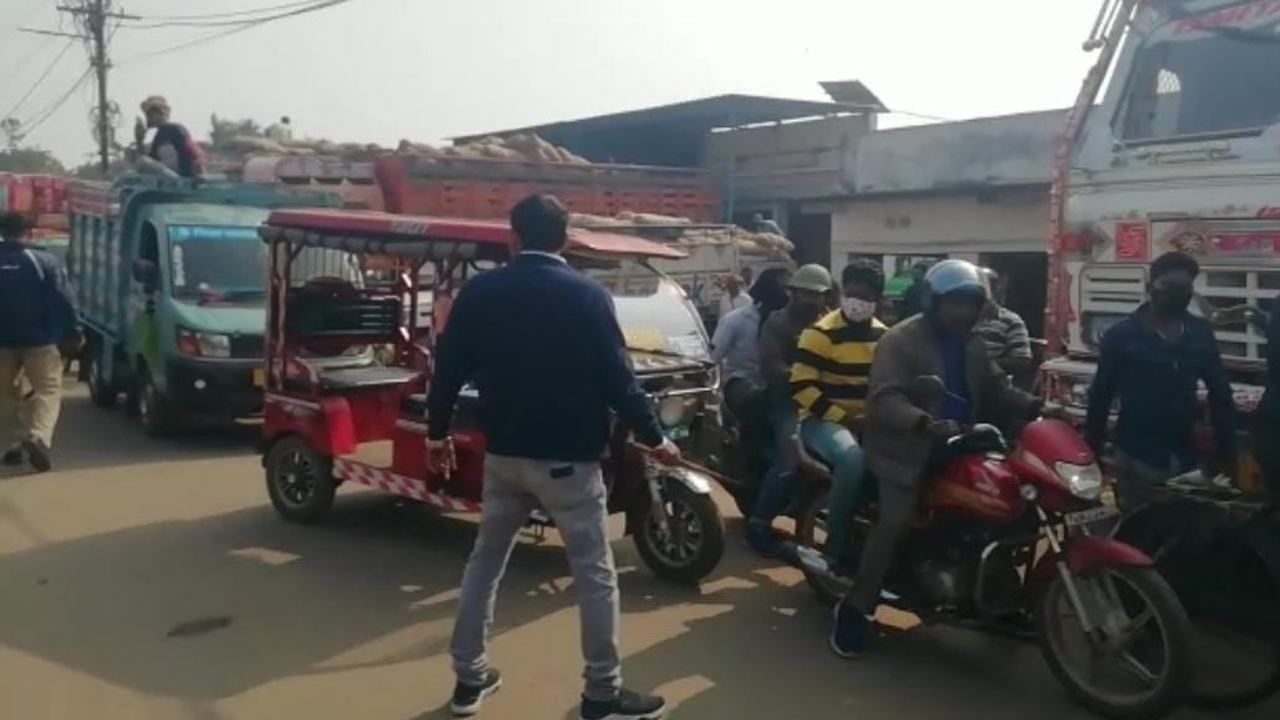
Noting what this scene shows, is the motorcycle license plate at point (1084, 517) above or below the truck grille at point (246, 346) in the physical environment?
below

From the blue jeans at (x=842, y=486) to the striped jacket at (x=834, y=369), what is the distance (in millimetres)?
191

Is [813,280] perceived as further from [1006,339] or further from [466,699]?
[466,699]

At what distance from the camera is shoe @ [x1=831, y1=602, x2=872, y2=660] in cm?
509

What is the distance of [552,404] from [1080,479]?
1916 millimetres

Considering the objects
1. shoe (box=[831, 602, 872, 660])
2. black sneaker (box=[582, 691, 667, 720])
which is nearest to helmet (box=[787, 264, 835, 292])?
shoe (box=[831, 602, 872, 660])

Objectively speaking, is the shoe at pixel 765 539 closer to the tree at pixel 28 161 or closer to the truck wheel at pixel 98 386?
the truck wheel at pixel 98 386

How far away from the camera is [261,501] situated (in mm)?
8172

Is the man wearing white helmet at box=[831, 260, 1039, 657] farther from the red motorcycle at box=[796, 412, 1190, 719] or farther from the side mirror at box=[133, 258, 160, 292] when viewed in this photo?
the side mirror at box=[133, 258, 160, 292]

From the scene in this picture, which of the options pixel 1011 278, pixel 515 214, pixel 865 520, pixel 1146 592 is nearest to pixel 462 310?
pixel 515 214

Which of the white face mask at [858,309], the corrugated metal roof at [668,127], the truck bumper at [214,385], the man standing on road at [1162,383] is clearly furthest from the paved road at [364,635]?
the corrugated metal roof at [668,127]

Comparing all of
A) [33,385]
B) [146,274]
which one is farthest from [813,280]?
[146,274]

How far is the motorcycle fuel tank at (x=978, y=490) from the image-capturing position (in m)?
4.55

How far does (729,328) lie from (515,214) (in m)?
3.36

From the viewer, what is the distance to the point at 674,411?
6879 mm
